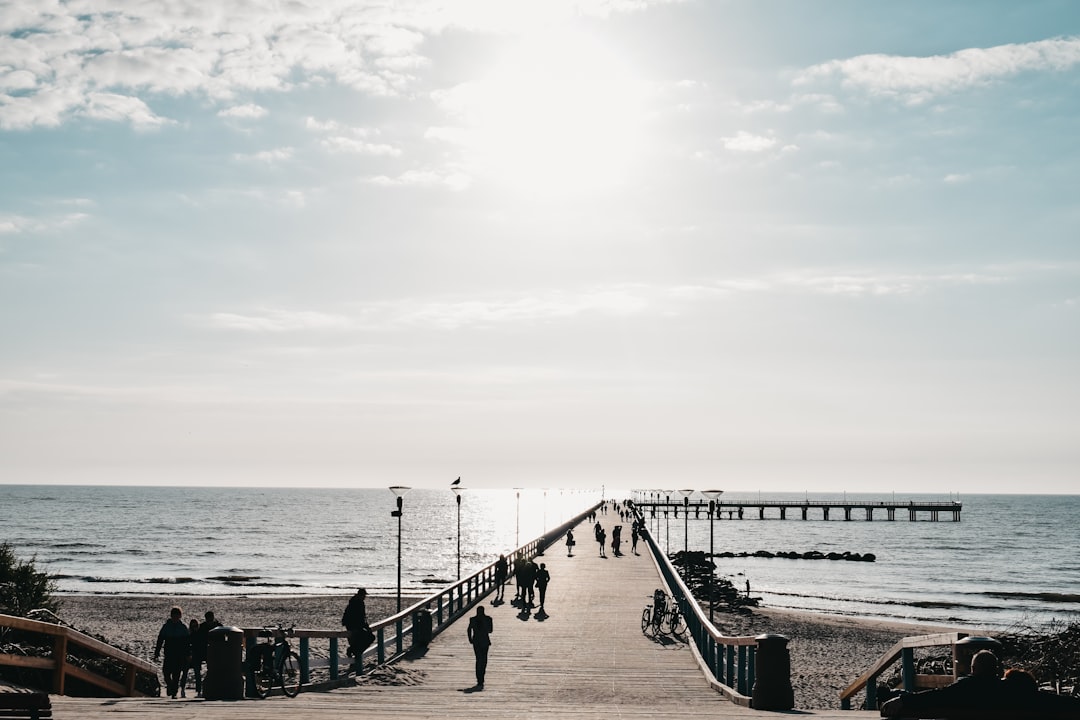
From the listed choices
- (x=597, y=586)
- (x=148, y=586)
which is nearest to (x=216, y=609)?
(x=148, y=586)

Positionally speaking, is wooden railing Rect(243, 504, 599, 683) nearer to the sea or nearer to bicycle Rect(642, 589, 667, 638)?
bicycle Rect(642, 589, 667, 638)

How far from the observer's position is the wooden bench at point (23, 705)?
7.98 m

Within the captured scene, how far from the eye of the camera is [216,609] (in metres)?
50.3

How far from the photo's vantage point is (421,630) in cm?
2100

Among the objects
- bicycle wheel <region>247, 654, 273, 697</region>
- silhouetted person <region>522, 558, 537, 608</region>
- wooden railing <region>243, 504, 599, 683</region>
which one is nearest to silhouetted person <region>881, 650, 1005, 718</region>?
bicycle wheel <region>247, 654, 273, 697</region>

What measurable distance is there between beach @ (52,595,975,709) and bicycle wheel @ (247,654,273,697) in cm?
1876

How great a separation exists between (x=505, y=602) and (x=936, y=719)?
23573 mm

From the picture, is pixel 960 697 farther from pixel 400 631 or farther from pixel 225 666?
pixel 400 631

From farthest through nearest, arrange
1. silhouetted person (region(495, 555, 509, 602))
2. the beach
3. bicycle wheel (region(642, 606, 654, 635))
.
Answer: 1. the beach
2. silhouetted person (region(495, 555, 509, 602))
3. bicycle wheel (region(642, 606, 654, 635))

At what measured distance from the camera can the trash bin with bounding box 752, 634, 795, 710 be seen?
1335 centimetres

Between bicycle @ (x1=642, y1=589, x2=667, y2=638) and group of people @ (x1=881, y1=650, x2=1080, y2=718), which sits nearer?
group of people @ (x1=881, y1=650, x2=1080, y2=718)

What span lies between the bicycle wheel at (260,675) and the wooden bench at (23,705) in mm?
6424

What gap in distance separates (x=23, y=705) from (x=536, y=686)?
9.62 metres

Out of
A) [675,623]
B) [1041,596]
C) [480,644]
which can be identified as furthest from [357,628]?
[1041,596]
